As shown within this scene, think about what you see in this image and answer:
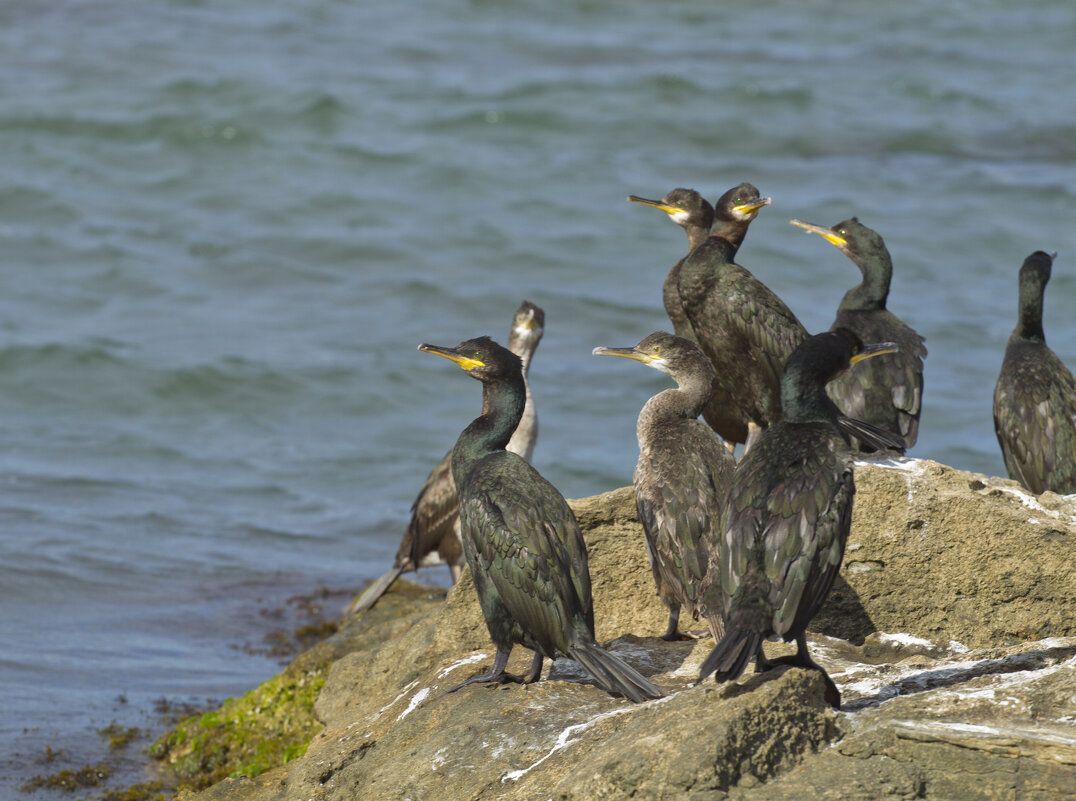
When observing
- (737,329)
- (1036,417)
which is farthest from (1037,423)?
(737,329)

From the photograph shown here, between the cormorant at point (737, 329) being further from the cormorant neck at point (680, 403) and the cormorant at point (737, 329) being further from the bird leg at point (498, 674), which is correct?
the bird leg at point (498, 674)

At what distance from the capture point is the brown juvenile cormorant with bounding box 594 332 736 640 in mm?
5254

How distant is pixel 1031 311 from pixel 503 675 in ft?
12.9

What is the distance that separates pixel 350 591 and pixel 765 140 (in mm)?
13705

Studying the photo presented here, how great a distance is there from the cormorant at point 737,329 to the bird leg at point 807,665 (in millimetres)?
2563

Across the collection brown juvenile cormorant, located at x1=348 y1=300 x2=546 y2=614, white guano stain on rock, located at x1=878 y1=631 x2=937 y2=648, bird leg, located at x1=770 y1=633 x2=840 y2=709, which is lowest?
brown juvenile cormorant, located at x1=348 y1=300 x2=546 y2=614

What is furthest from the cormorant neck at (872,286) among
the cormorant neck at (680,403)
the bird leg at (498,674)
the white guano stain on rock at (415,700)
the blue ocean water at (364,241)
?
the blue ocean water at (364,241)

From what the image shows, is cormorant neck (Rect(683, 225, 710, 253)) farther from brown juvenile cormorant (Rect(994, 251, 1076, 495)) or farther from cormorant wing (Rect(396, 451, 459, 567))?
cormorant wing (Rect(396, 451, 459, 567))

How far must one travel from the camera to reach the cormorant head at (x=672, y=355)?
6055 mm

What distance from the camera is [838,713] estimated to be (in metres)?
4.12

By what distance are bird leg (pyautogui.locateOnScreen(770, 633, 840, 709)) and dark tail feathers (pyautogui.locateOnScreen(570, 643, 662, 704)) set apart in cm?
44

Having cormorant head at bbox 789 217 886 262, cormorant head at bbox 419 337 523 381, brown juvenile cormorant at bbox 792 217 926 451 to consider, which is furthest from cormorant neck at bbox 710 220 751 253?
cormorant head at bbox 419 337 523 381

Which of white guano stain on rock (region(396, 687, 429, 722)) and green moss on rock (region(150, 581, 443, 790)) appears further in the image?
green moss on rock (region(150, 581, 443, 790))

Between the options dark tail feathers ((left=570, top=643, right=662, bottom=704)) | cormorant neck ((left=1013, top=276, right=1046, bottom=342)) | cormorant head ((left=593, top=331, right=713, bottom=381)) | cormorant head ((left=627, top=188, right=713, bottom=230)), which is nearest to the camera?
dark tail feathers ((left=570, top=643, right=662, bottom=704))
